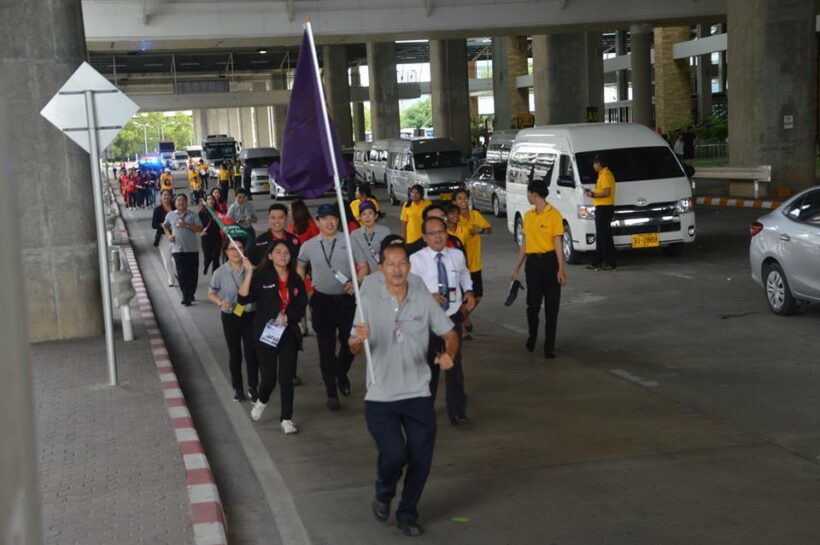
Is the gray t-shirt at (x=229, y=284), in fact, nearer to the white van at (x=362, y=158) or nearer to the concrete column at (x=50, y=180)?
the concrete column at (x=50, y=180)

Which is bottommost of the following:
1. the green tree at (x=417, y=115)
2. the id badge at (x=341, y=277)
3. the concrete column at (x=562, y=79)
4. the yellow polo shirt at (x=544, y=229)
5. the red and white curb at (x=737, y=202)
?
the red and white curb at (x=737, y=202)

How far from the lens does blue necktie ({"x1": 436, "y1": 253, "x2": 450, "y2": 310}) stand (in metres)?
9.18

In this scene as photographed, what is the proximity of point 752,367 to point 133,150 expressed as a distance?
7529 inches

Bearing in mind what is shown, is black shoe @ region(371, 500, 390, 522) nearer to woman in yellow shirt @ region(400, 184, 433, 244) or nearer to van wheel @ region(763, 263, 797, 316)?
woman in yellow shirt @ region(400, 184, 433, 244)

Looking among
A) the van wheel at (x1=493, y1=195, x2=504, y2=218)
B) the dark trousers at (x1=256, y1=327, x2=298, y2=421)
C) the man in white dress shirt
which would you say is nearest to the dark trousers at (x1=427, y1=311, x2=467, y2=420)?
the man in white dress shirt

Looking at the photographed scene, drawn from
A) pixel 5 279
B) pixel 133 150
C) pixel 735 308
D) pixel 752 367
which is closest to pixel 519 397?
pixel 752 367

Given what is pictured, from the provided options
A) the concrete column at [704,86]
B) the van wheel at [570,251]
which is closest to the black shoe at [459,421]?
the van wheel at [570,251]

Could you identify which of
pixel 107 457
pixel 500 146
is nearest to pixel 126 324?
pixel 107 457

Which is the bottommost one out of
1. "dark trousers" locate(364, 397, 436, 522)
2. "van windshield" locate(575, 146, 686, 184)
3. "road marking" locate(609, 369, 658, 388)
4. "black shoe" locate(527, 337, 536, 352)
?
"road marking" locate(609, 369, 658, 388)

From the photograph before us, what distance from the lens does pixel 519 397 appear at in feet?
34.3

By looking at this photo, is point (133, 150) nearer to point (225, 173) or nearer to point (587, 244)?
point (225, 173)

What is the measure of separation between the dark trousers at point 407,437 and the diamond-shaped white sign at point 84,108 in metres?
5.34

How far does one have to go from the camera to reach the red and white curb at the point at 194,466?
6.59 metres

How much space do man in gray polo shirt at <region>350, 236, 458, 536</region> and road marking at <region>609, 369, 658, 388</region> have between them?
434cm
